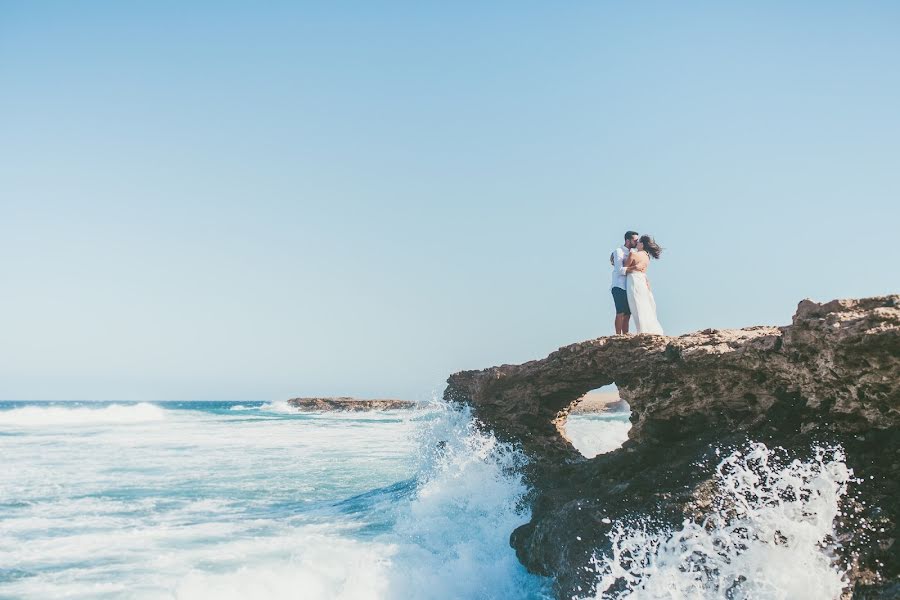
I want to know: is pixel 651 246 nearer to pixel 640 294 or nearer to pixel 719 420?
pixel 640 294

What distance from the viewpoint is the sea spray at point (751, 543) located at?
429cm

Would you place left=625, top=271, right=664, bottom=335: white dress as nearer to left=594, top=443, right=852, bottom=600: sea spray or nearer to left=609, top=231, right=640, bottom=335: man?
left=609, top=231, right=640, bottom=335: man

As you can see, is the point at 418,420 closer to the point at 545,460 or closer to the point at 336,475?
the point at 545,460

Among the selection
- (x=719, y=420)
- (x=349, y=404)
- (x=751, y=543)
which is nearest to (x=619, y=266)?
(x=719, y=420)

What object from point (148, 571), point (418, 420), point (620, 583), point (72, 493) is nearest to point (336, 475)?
point (418, 420)

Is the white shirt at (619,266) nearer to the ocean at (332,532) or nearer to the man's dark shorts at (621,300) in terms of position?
the man's dark shorts at (621,300)

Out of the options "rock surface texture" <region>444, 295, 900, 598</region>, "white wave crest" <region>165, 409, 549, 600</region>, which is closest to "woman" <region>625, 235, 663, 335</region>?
"rock surface texture" <region>444, 295, 900, 598</region>

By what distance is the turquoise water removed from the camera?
630 cm

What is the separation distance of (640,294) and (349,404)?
44140 millimetres

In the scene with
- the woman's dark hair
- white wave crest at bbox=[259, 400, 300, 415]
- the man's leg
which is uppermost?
the woman's dark hair

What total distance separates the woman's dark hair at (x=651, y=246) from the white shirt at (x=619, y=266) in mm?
290

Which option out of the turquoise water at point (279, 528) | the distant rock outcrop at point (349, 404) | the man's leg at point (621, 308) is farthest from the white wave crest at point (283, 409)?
the man's leg at point (621, 308)

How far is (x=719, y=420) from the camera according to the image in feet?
18.2

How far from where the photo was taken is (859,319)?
4.35 m
